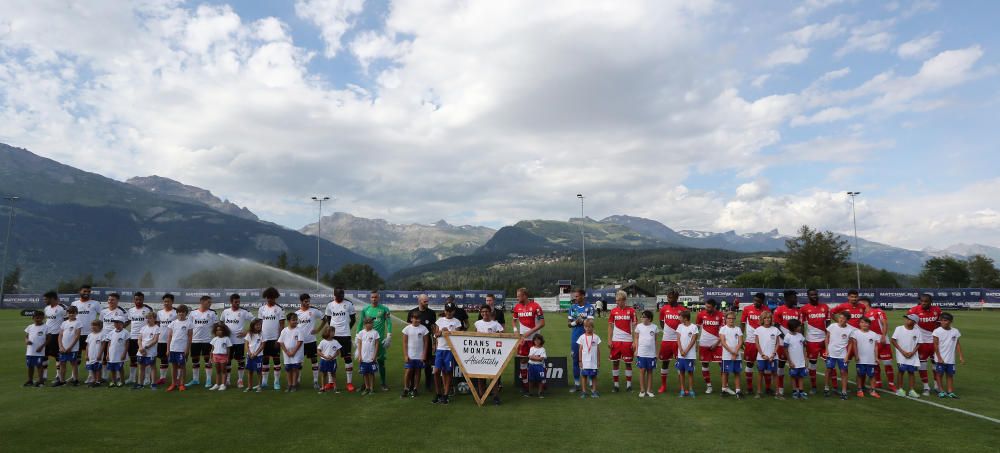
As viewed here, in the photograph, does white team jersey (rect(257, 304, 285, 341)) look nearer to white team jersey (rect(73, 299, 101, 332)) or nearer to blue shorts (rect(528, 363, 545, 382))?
white team jersey (rect(73, 299, 101, 332))

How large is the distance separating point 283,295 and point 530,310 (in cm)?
4299

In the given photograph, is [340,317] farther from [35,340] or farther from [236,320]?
[35,340]

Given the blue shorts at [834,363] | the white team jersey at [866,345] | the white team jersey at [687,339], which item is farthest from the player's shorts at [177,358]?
the white team jersey at [866,345]

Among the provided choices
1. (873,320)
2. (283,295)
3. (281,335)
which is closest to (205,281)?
(283,295)

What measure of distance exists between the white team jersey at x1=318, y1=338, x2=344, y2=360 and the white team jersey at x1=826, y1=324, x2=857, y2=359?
1064 cm

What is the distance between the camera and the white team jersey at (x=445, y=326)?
10.5 meters

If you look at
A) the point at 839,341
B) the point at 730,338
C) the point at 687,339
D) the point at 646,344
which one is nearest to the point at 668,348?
the point at 687,339

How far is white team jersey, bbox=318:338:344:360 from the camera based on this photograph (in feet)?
37.0

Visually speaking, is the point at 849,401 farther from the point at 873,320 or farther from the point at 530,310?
the point at 530,310

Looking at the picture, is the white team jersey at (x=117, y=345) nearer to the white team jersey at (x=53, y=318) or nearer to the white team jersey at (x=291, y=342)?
the white team jersey at (x=53, y=318)

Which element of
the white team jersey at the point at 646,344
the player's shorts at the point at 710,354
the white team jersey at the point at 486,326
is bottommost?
the player's shorts at the point at 710,354

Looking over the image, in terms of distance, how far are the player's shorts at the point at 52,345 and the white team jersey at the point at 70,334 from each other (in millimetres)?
339

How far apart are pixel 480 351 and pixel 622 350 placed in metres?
3.11

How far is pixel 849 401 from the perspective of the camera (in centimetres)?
1038
